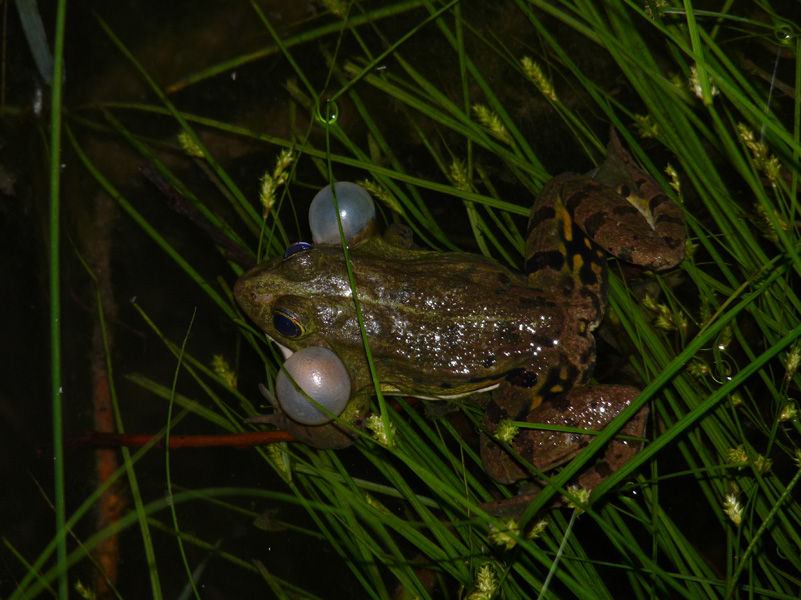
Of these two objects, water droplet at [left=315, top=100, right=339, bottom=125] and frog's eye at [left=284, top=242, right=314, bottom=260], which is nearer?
frog's eye at [left=284, top=242, right=314, bottom=260]

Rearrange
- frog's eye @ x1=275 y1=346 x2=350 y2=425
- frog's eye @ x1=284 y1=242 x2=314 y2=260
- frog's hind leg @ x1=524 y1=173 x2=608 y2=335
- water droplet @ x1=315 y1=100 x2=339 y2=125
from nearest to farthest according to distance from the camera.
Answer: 1. frog's eye @ x1=275 y1=346 x2=350 y2=425
2. frog's hind leg @ x1=524 y1=173 x2=608 y2=335
3. frog's eye @ x1=284 y1=242 x2=314 y2=260
4. water droplet @ x1=315 y1=100 x2=339 y2=125

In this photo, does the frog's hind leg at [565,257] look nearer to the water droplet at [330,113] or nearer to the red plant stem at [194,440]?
the water droplet at [330,113]

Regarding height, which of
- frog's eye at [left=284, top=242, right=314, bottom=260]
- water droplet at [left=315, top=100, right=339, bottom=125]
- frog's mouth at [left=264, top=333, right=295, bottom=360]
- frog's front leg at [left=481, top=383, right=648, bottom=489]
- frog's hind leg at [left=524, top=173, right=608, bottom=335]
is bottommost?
frog's front leg at [left=481, top=383, right=648, bottom=489]

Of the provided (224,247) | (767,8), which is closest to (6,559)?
(224,247)

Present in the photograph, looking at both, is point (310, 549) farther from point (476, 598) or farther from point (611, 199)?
point (611, 199)

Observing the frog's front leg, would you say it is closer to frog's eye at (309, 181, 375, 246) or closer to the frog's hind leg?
the frog's hind leg

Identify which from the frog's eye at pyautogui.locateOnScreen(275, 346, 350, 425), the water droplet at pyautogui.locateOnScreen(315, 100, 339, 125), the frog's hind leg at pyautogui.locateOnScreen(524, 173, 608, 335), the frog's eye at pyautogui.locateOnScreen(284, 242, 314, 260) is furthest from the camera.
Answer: the water droplet at pyautogui.locateOnScreen(315, 100, 339, 125)

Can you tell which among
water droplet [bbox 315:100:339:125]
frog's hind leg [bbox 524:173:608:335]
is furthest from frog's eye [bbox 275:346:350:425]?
water droplet [bbox 315:100:339:125]
